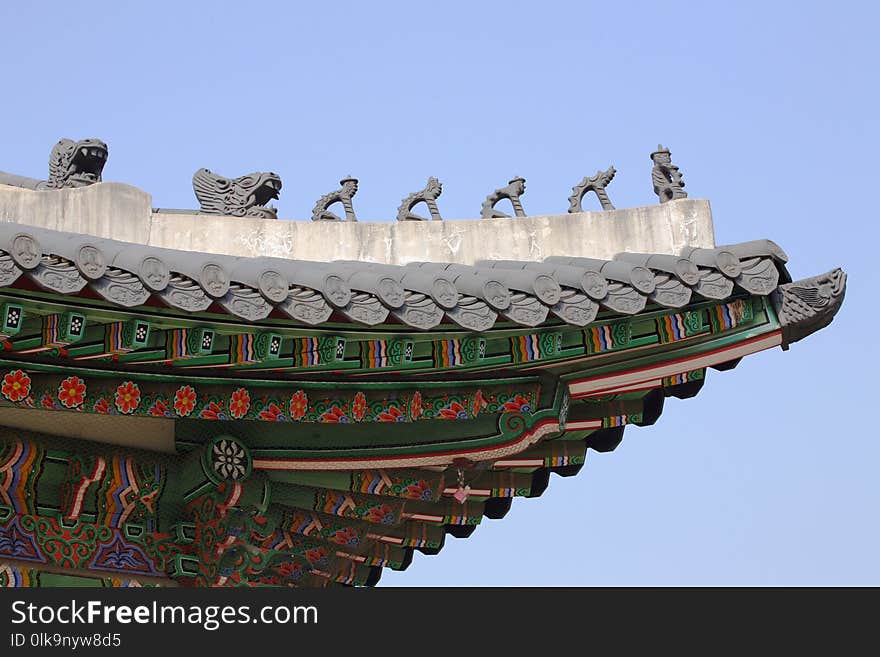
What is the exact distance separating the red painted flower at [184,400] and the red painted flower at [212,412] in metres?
0.07

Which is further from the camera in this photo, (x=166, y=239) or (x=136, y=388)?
(x=166, y=239)

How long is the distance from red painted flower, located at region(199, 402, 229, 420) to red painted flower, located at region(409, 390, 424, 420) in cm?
93

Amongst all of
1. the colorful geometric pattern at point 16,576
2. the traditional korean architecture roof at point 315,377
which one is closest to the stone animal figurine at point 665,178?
the traditional korean architecture roof at point 315,377

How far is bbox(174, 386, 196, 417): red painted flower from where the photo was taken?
7891 millimetres

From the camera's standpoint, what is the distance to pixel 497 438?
883 centimetres

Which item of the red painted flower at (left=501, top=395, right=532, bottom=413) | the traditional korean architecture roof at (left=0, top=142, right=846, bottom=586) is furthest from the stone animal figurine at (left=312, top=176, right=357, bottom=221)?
the red painted flower at (left=501, top=395, right=532, bottom=413)

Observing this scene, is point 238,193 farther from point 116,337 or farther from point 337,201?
point 116,337

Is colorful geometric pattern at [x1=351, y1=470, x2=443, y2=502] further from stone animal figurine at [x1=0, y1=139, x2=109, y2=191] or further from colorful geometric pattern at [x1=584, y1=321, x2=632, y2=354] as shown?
stone animal figurine at [x1=0, y1=139, x2=109, y2=191]

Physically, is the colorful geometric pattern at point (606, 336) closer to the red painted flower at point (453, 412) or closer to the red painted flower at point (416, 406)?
the red painted flower at point (453, 412)

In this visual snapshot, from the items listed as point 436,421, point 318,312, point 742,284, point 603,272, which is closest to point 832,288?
point 742,284

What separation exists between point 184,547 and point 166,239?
1541mm

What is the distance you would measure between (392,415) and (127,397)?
130 centimetres

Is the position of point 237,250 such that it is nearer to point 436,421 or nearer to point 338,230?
point 338,230

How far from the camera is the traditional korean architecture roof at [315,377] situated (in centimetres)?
727
